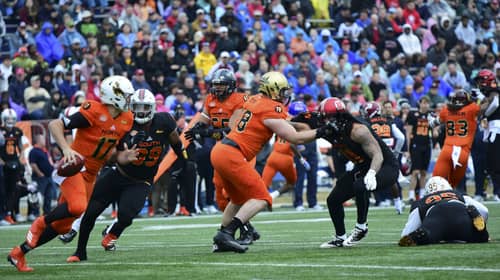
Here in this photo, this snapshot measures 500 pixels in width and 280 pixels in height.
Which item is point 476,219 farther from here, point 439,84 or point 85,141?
point 439,84

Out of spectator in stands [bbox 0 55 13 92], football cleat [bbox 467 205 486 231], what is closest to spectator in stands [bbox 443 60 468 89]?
spectator in stands [bbox 0 55 13 92]

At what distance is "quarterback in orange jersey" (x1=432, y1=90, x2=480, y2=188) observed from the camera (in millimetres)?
15602

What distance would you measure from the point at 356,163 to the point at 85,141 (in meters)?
2.72

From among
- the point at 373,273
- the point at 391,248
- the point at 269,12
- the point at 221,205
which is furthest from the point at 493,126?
the point at 269,12

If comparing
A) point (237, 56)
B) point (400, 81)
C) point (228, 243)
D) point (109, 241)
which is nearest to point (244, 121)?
point (228, 243)

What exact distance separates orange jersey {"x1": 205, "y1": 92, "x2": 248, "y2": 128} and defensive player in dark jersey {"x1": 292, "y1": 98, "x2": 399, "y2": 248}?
205 centimetres

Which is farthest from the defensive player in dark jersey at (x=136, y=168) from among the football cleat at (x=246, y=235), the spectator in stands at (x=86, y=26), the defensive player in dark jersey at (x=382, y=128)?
the spectator in stands at (x=86, y=26)

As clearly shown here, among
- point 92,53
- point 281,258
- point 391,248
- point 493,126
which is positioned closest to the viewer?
point 281,258

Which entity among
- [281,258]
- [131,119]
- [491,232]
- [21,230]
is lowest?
[21,230]

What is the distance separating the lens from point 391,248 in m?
10.2

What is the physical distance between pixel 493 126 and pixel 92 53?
9.44 meters

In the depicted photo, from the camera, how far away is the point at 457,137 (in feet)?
51.9

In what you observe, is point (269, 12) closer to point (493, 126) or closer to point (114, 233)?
point (493, 126)

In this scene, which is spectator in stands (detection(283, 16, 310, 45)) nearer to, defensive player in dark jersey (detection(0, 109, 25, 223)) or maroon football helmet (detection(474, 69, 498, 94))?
defensive player in dark jersey (detection(0, 109, 25, 223))
